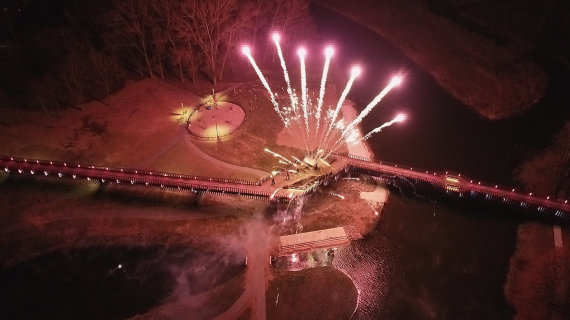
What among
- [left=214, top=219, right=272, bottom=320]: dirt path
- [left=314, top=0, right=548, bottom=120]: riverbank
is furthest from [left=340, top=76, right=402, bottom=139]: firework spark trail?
[left=214, top=219, right=272, bottom=320]: dirt path

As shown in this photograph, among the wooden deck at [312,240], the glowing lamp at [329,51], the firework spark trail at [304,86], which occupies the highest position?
the glowing lamp at [329,51]

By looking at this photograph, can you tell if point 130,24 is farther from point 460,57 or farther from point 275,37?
point 460,57

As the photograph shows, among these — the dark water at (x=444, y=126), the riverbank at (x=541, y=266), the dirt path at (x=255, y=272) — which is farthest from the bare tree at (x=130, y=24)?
the riverbank at (x=541, y=266)

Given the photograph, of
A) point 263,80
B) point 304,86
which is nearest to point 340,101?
point 304,86

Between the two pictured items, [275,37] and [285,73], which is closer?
[285,73]

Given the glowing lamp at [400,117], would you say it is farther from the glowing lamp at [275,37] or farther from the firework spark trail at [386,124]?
the glowing lamp at [275,37]

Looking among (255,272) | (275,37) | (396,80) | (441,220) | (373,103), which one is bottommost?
(255,272)

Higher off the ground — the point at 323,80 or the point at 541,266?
the point at 323,80
